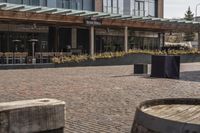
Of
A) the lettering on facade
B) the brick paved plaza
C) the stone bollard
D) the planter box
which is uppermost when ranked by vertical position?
the lettering on facade

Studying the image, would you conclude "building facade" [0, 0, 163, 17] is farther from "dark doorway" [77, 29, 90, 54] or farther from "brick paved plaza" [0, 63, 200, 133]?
"brick paved plaza" [0, 63, 200, 133]

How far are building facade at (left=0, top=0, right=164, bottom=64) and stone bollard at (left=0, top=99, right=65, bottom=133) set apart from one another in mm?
24291

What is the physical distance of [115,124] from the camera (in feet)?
27.2

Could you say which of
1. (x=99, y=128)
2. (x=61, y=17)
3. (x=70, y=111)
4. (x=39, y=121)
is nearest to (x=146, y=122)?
(x=39, y=121)

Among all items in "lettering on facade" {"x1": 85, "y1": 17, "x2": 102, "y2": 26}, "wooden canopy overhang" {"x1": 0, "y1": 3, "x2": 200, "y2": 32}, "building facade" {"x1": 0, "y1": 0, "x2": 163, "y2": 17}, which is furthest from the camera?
"building facade" {"x1": 0, "y1": 0, "x2": 163, "y2": 17}

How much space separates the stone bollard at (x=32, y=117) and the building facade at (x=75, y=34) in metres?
24.3

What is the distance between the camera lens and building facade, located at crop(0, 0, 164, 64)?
38.2m

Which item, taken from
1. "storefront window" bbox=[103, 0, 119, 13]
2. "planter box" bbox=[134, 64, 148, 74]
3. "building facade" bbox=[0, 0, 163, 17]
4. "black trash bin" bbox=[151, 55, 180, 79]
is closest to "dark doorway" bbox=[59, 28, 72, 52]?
"building facade" bbox=[0, 0, 163, 17]

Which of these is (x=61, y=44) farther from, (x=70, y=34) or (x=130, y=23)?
(x=130, y=23)

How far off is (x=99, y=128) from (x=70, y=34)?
3611 centimetres

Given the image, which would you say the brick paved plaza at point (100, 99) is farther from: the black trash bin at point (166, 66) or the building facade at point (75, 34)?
the building facade at point (75, 34)

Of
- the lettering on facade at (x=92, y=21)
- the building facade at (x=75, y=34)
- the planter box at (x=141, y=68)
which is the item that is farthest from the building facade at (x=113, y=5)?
the planter box at (x=141, y=68)

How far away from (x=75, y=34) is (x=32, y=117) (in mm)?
38548

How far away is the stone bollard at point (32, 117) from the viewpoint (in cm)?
541
